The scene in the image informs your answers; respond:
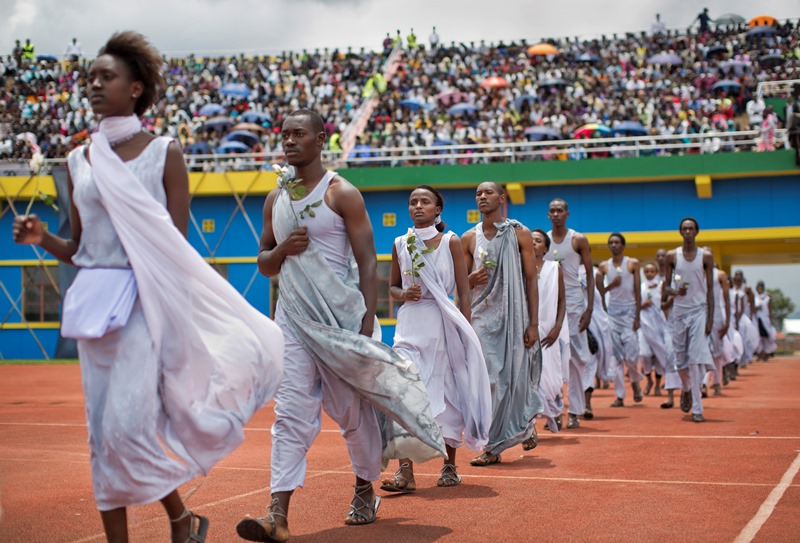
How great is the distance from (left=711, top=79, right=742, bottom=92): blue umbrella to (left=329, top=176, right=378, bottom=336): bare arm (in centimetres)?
2905

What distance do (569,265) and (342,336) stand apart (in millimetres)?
7626

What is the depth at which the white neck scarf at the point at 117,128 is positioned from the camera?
4.70m

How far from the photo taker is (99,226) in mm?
4586

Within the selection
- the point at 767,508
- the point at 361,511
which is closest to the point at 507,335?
the point at 767,508

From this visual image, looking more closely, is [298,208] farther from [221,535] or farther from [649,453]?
[649,453]

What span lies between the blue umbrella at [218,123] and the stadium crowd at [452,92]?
46 mm

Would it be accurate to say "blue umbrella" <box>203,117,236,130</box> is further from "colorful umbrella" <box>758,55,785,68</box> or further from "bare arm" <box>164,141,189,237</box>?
"bare arm" <box>164,141,189,237</box>

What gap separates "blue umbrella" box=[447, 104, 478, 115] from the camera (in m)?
33.7

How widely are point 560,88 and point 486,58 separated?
4.34 m

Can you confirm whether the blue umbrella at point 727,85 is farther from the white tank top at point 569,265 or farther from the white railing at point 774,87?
the white tank top at point 569,265

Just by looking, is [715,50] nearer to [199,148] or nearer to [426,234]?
[199,148]

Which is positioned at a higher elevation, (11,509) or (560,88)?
(560,88)

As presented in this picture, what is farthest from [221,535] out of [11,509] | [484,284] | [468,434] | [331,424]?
[331,424]

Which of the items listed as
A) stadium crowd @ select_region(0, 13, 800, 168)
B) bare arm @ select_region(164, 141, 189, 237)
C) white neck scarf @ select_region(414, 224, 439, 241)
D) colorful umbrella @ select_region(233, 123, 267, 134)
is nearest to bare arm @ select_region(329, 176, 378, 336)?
bare arm @ select_region(164, 141, 189, 237)
